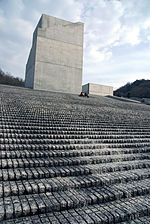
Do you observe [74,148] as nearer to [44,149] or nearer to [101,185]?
[44,149]

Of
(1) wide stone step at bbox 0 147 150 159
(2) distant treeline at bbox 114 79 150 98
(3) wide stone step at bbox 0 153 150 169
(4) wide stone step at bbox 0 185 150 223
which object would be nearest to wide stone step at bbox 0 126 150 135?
(1) wide stone step at bbox 0 147 150 159

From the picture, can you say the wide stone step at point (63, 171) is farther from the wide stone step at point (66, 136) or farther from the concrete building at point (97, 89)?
the concrete building at point (97, 89)

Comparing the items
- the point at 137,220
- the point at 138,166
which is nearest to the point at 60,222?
the point at 137,220

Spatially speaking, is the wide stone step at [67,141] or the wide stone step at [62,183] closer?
the wide stone step at [62,183]

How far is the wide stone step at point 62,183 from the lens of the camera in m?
3.25

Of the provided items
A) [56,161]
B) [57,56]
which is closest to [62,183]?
[56,161]

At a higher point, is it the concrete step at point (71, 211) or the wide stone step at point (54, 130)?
the wide stone step at point (54, 130)

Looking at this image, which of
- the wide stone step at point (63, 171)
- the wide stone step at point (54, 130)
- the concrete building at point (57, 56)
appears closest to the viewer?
the wide stone step at point (63, 171)

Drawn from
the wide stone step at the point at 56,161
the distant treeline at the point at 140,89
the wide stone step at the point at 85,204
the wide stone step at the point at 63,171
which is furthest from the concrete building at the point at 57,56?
the distant treeline at the point at 140,89

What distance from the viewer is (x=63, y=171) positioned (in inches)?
161

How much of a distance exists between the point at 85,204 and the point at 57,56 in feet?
86.5

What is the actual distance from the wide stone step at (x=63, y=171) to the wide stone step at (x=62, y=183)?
0.38ft

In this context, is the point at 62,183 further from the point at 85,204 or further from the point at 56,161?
the point at 56,161

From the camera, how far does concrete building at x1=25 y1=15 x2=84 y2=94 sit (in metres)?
26.0
